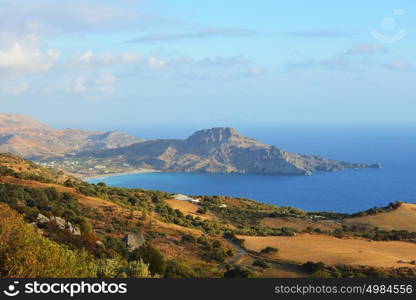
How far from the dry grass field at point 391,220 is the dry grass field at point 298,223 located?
3.78 m

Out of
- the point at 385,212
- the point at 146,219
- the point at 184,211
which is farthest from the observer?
the point at 385,212

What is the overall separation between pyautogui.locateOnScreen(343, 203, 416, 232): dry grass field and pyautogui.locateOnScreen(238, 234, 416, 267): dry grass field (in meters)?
14.4

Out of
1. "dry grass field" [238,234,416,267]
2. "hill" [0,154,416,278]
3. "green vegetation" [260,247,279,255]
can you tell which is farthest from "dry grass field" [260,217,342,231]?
"green vegetation" [260,247,279,255]

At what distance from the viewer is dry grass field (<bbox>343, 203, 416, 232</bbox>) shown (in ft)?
175

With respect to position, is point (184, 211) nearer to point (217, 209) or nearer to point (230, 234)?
point (217, 209)

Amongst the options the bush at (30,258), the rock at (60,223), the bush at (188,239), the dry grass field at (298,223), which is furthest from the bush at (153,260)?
the dry grass field at (298,223)

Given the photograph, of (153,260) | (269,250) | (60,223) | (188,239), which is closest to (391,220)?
(269,250)

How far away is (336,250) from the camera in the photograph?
33969 millimetres

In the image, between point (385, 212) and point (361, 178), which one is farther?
point (361, 178)

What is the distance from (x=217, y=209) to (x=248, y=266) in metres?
29.8

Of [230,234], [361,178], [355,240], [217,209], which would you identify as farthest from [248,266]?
[361,178]

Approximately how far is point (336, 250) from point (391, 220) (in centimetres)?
2534

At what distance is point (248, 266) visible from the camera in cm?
2984

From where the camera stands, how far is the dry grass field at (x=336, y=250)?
30.5 meters
